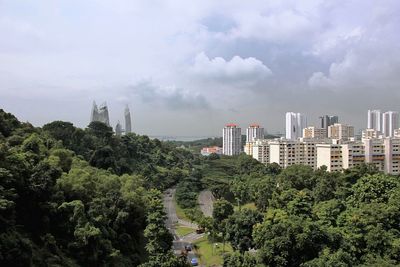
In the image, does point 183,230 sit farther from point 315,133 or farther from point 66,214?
point 315,133

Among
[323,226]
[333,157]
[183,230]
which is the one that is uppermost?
[333,157]

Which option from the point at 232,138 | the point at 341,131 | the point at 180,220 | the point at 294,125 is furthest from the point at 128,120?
the point at 180,220

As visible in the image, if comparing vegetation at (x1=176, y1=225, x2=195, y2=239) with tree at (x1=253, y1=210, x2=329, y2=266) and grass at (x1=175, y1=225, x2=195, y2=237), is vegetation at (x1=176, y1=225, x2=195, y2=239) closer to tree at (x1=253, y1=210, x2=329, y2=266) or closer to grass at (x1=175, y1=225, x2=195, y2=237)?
grass at (x1=175, y1=225, x2=195, y2=237)

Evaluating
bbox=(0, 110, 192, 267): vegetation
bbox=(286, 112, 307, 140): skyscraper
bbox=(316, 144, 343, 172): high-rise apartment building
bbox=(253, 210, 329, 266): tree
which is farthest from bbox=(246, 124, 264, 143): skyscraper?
bbox=(253, 210, 329, 266): tree

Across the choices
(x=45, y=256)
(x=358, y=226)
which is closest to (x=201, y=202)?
(x=358, y=226)

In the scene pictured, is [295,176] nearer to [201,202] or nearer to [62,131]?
[201,202]

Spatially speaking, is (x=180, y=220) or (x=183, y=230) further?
(x=180, y=220)
